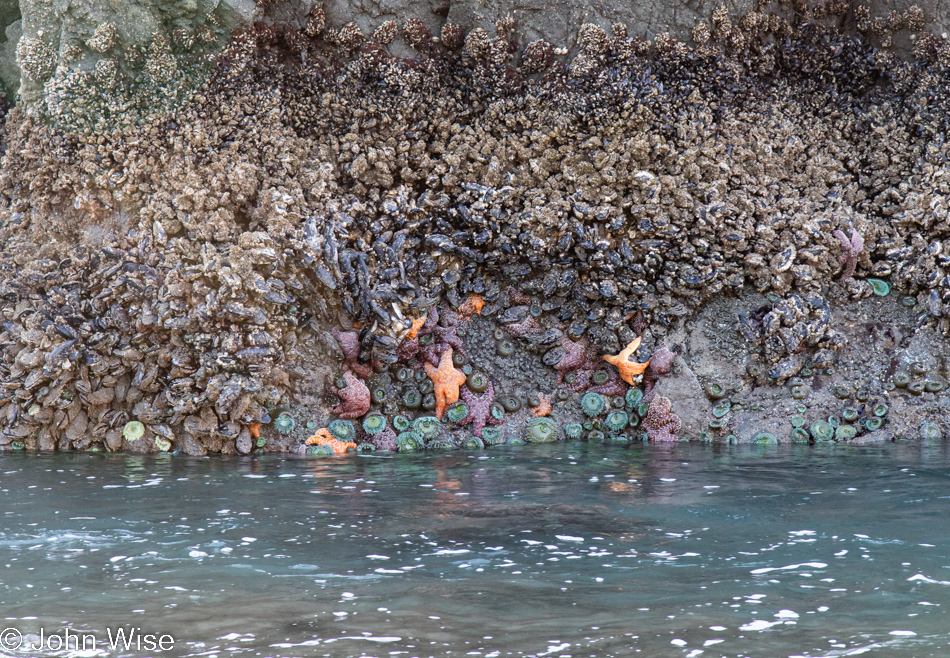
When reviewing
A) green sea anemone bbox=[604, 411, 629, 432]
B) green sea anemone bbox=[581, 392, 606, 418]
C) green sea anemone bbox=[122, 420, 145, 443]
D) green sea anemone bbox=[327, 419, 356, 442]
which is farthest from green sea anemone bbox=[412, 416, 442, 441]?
green sea anemone bbox=[122, 420, 145, 443]

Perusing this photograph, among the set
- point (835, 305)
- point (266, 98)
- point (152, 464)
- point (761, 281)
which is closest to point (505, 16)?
point (266, 98)

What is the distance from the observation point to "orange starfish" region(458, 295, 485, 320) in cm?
584

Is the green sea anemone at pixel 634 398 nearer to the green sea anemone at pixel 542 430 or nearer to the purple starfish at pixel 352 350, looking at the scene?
the green sea anemone at pixel 542 430

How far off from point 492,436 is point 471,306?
876mm

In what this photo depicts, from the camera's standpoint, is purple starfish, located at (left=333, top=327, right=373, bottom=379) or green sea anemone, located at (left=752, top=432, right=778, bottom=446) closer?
green sea anemone, located at (left=752, top=432, right=778, bottom=446)

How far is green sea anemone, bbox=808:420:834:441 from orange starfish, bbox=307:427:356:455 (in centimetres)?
286

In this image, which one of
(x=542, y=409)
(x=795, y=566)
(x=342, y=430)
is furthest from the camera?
(x=542, y=409)

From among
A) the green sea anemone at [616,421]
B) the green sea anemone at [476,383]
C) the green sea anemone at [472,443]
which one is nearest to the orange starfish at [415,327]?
the green sea anemone at [476,383]

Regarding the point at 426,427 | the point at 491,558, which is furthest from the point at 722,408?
the point at 491,558

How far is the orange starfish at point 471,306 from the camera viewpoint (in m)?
5.84

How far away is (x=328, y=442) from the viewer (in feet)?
17.8

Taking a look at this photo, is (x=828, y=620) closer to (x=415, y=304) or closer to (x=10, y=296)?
(x=415, y=304)

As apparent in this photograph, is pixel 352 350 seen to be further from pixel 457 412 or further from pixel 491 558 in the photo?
pixel 491 558

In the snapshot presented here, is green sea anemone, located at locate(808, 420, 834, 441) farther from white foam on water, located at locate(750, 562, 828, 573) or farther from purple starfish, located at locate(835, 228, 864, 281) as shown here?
white foam on water, located at locate(750, 562, 828, 573)
